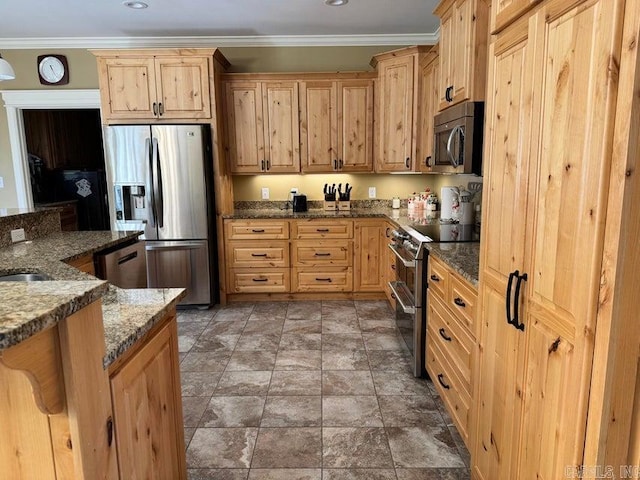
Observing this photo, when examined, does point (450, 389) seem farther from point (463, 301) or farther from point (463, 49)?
point (463, 49)

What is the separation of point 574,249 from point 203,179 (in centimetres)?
349

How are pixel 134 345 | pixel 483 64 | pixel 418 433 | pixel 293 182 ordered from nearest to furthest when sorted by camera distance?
pixel 134 345
pixel 418 433
pixel 483 64
pixel 293 182

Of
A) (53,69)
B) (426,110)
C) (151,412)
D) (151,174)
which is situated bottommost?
(151,412)

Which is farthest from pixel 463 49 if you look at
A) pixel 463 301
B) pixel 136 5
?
pixel 136 5

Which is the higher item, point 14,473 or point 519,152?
point 519,152

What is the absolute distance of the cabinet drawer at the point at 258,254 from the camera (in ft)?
14.0

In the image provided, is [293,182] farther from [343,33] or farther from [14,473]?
[14,473]

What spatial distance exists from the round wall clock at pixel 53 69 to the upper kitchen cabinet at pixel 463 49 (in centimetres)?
388

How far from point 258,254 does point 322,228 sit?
2.31 feet

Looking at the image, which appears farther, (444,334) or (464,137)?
(464,137)

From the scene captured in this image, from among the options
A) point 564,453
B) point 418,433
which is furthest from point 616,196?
point 418,433

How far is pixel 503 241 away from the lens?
4.71 ft

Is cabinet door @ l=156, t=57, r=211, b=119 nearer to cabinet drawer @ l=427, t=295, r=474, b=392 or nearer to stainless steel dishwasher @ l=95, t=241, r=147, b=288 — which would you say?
stainless steel dishwasher @ l=95, t=241, r=147, b=288

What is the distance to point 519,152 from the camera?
1.32 meters
